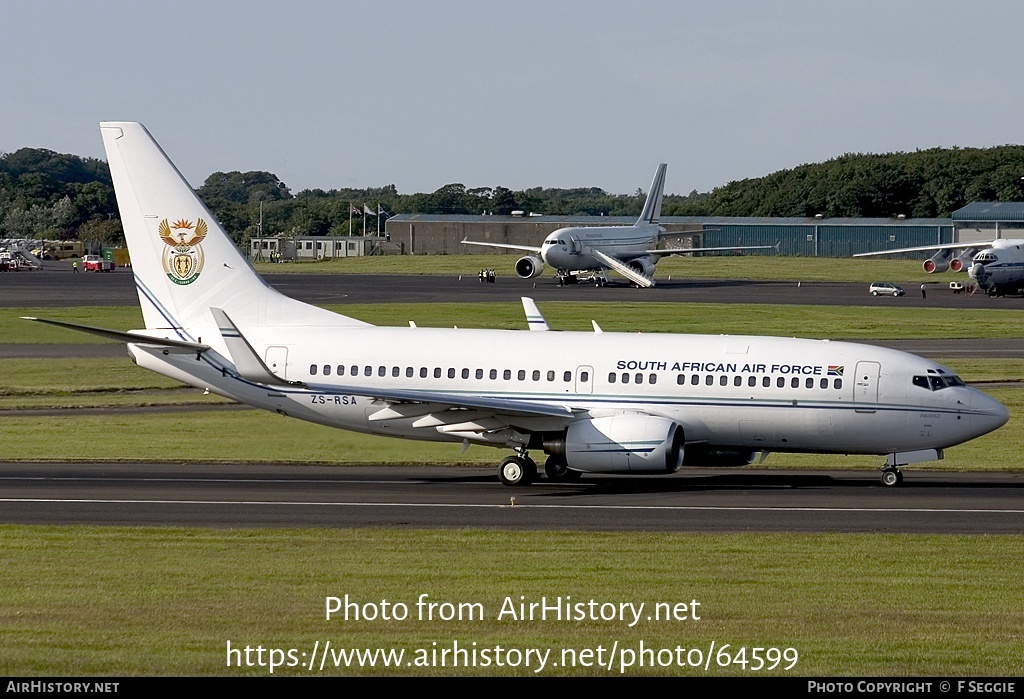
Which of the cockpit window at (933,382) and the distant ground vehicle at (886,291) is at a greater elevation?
the distant ground vehicle at (886,291)

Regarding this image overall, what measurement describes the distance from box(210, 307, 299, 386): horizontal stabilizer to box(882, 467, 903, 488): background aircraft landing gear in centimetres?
1426

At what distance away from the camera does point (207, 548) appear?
83.4ft

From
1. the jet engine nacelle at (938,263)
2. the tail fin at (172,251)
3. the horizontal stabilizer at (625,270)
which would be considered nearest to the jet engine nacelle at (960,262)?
the jet engine nacelle at (938,263)

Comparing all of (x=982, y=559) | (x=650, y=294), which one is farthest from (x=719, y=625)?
(x=650, y=294)

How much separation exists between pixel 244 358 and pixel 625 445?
9.10m

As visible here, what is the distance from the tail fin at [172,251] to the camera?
3724cm

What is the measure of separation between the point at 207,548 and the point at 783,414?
14934 mm

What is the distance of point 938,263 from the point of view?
5374 inches

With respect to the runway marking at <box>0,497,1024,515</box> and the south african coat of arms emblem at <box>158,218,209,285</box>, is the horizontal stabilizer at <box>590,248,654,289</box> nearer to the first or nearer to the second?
the south african coat of arms emblem at <box>158,218,209,285</box>

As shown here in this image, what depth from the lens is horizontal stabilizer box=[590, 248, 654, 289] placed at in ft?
393

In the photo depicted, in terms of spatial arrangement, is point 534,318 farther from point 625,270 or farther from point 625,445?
point 625,270

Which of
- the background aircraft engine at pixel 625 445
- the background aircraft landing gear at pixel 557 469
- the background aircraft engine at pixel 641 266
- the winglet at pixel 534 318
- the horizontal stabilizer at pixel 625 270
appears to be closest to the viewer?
the background aircraft engine at pixel 625 445

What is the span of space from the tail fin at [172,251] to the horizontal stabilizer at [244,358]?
3775 millimetres

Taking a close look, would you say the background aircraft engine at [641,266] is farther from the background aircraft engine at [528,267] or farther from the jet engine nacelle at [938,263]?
the jet engine nacelle at [938,263]
